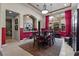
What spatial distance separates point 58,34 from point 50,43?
307 millimetres

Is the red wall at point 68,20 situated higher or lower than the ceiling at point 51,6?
lower

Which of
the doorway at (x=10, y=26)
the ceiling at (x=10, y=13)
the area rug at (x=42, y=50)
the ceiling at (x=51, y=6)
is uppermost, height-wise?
the ceiling at (x=51, y=6)

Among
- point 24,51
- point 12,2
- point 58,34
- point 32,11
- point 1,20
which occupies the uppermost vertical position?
point 12,2

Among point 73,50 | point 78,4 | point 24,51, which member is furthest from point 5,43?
point 78,4

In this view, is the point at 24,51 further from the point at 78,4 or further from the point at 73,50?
the point at 78,4

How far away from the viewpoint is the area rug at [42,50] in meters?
3.26

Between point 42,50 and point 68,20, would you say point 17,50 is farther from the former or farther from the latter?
point 68,20

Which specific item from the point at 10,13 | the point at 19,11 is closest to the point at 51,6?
the point at 19,11

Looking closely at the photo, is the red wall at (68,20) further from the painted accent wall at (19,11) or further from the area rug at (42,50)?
the painted accent wall at (19,11)

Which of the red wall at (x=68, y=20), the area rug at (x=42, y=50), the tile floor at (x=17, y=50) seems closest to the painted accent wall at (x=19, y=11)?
the tile floor at (x=17, y=50)

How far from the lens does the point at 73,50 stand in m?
3.21

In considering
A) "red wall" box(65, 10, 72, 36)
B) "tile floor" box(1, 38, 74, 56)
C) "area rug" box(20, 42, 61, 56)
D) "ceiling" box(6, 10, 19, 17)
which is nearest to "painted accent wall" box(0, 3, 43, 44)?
"ceiling" box(6, 10, 19, 17)

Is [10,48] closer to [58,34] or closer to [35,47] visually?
[35,47]

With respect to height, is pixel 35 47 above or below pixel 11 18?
below
